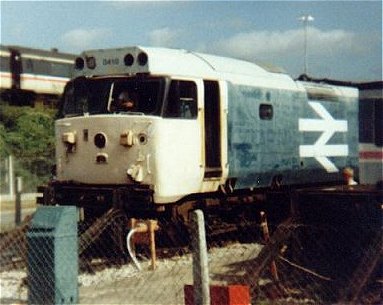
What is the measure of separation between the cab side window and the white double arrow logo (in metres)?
3.40

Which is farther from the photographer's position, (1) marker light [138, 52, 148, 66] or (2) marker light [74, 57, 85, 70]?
(2) marker light [74, 57, 85, 70]

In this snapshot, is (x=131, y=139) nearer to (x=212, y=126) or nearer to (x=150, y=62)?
(x=150, y=62)

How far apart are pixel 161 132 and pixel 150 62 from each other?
1.08m

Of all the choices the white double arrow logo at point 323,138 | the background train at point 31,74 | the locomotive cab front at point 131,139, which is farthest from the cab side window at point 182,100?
the background train at point 31,74

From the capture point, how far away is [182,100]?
34.4 ft

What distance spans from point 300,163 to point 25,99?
53.3 feet

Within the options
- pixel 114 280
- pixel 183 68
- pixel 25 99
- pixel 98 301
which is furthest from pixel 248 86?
pixel 25 99

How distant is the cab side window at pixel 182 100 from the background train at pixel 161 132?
0.05 feet

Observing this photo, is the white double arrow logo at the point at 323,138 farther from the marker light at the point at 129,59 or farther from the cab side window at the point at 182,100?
the marker light at the point at 129,59

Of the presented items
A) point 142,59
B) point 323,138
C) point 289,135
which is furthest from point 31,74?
point 142,59

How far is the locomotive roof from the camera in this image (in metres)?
10.3

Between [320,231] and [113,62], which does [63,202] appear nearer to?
[113,62]

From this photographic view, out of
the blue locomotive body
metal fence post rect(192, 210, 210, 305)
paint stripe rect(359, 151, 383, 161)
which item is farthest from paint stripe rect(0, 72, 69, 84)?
metal fence post rect(192, 210, 210, 305)

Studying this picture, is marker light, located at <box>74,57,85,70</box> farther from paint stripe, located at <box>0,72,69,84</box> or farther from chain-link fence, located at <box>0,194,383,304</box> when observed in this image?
paint stripe, located at <box>0,72,69,84</box>
